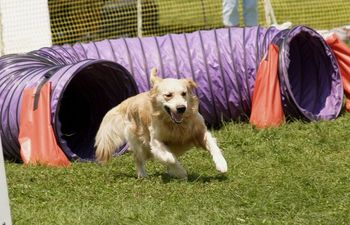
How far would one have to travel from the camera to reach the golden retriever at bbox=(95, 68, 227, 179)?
21.5ft

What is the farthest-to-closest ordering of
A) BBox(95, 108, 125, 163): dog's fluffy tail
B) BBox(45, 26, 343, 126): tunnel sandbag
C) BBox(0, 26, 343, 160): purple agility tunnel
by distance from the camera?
BBox(45, 26, 343, 126): tunnel sandbag < BBox(0, 26, 343, 160): purple agility tunnel < BBox(95, 108, 125, 163): dog's fluffy tail

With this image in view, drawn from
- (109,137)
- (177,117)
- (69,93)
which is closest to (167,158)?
(177,117)

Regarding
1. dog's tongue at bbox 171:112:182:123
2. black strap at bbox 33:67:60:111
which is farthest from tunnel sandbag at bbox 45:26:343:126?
Answer: dog's tongue at bbox 171:112:182:123

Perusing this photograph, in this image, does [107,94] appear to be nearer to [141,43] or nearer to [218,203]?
[141,43]

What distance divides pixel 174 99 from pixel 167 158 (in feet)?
1.60

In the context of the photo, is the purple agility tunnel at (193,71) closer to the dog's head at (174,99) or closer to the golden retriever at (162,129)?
the golden retriever at (162,129)

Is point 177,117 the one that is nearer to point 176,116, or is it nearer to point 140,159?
point 176,116

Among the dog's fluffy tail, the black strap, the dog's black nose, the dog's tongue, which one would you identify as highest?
the dog's black nose

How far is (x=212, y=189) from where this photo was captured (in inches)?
246

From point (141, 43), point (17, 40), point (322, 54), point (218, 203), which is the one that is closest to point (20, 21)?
point (17, 40)

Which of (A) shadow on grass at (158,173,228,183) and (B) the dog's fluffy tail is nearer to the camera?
(A) shadow on grass at (158,173,228,183)

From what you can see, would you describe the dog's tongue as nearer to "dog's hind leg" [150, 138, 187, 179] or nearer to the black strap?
"dog's hind leg" [150, 138, 187, 179]

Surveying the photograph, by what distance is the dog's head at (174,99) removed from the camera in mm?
6496

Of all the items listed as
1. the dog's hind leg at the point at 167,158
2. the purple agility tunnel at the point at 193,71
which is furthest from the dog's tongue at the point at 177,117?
the purple agility tunnel at the point at 193,71
